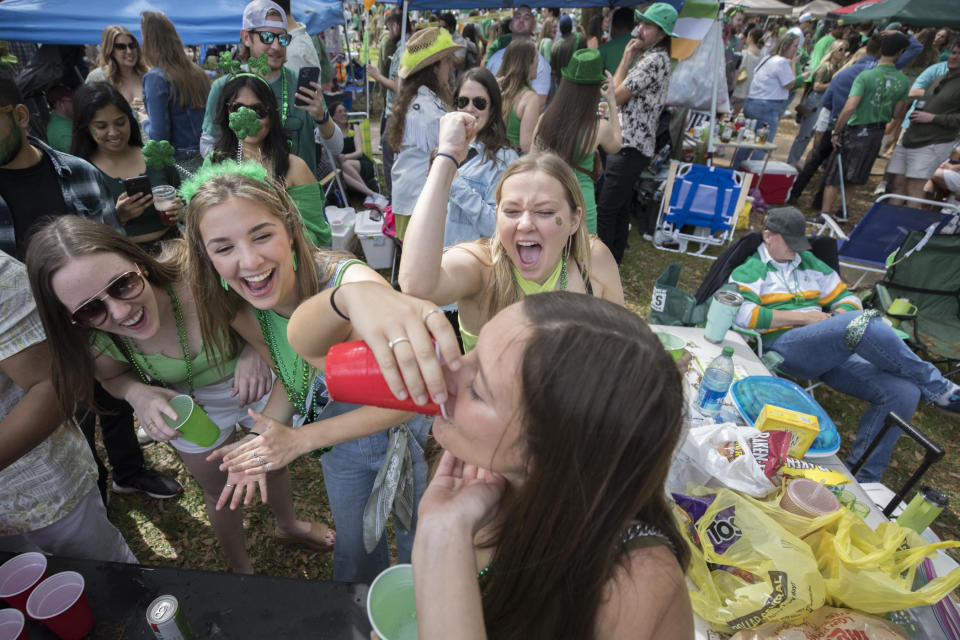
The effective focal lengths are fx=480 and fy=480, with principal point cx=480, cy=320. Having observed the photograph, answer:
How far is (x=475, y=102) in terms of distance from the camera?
12.3ft

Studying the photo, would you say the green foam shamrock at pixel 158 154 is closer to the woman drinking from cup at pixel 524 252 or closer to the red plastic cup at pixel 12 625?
the woman drinking from cup at pixel 524 252

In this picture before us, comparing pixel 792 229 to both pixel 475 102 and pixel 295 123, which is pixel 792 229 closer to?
pixel 475 102

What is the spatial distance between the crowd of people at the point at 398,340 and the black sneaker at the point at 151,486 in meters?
0.02

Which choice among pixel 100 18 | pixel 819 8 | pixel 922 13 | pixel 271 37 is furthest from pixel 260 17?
pixel 819 8

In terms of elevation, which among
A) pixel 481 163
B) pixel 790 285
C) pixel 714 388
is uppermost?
pixel 481 163

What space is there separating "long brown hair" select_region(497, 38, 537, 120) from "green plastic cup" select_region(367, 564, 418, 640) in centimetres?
473

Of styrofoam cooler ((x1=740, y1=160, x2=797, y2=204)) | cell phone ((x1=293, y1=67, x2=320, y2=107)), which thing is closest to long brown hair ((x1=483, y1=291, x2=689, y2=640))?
cell phone ((x1=293, y1=67, x2=320, y2=107))

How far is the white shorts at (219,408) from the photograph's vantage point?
2.16m

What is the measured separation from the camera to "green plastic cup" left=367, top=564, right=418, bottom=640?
1244 millimetres

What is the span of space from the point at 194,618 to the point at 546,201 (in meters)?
2.01

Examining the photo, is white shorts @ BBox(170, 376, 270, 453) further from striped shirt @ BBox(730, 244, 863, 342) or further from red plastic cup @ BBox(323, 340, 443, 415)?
striped shirt @ BBox(730, 244, 863, 342)

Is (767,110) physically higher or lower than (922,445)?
higher

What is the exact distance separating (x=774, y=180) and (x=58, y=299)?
9188mm

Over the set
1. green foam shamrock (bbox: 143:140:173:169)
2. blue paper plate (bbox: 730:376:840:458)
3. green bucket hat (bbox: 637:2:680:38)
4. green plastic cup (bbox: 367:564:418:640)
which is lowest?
blue paper plate (bbox: 730:376:840:458)
